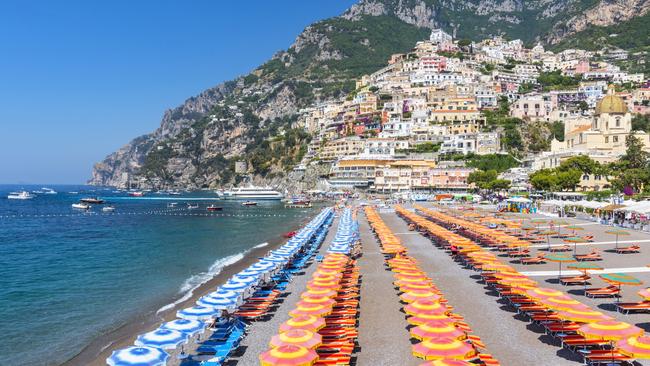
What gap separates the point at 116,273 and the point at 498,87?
131837mm

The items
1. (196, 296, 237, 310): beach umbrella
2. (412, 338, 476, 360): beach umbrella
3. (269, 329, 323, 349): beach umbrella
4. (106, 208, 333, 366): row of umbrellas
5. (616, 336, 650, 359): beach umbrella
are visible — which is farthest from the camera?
(196, 296, 237, 310): beach umbrella

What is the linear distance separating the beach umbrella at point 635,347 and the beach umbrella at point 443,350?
11.3ft

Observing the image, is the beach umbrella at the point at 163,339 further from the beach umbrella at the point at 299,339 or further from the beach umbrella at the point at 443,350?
the beach umbrella at the point at 443,350

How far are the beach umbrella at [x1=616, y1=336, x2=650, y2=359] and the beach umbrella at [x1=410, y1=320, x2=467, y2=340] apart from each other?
3.60 m

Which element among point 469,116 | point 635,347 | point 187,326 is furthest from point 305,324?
point 469,116

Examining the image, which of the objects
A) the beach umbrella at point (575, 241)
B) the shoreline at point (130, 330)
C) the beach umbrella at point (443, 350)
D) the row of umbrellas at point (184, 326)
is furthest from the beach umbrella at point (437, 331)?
the beach umbrella at point (575, 241)

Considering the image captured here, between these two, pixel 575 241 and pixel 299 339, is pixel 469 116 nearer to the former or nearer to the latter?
pixel 575 241

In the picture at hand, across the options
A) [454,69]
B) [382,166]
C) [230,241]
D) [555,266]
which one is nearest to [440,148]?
[382,166]

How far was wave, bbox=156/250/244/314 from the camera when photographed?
23766mm

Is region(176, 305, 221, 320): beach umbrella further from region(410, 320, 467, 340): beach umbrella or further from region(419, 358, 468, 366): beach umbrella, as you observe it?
region(419, 358, 468, 366): beach umbrella

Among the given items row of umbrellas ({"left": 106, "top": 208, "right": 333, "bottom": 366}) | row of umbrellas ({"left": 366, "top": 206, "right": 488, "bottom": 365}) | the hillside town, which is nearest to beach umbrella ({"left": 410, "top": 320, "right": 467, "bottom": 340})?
row of umbrellas ({"left": 366, "top": 206, "right": 488, "bottom": 365})

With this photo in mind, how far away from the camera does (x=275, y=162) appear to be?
537ft

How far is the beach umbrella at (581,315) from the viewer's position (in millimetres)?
13750

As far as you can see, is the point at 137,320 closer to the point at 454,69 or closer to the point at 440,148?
the point at 440,148
